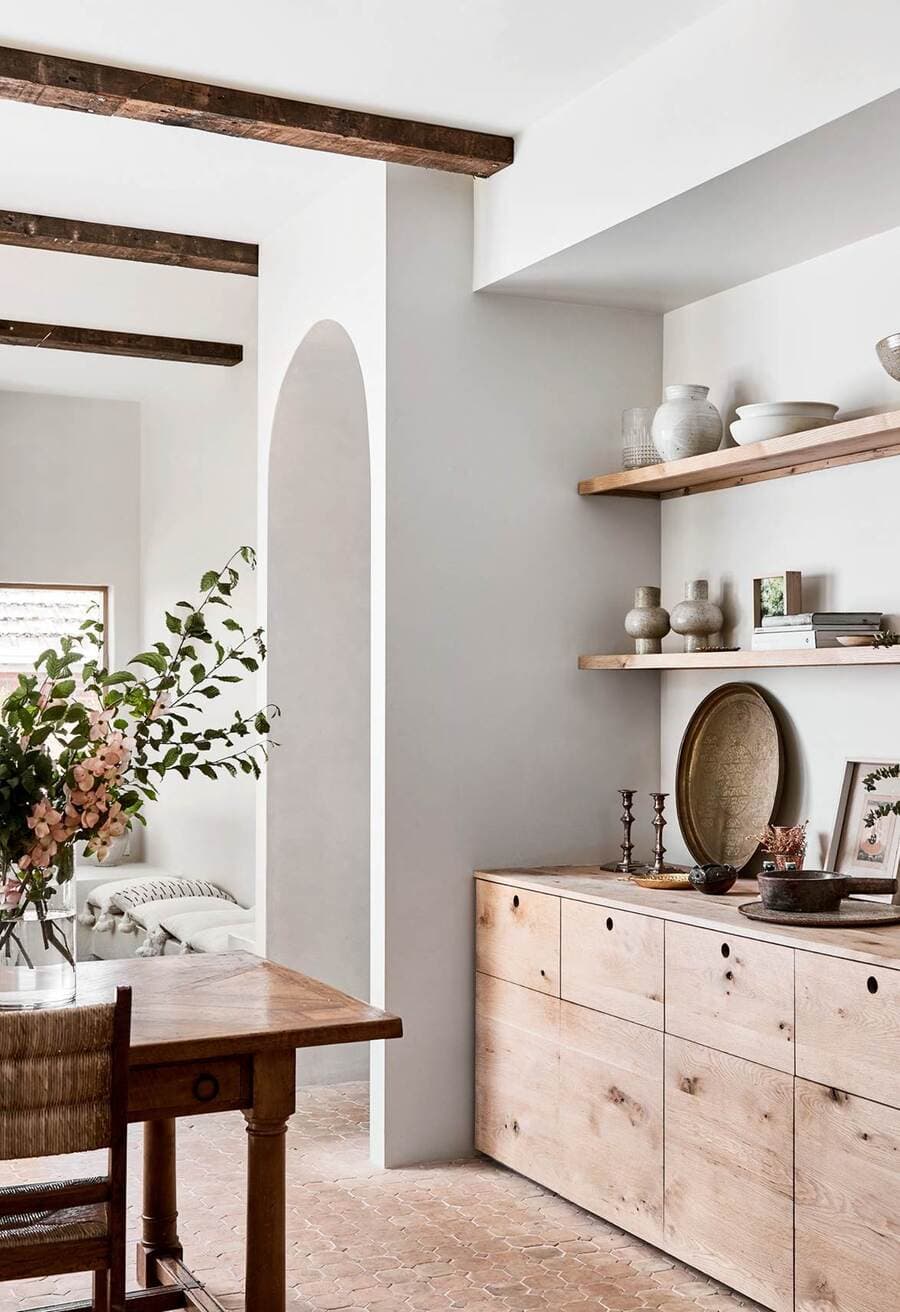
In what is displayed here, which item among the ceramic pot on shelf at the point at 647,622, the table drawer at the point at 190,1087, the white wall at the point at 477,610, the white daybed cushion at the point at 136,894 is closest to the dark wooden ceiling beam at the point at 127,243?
the white wall at the point at 477,610

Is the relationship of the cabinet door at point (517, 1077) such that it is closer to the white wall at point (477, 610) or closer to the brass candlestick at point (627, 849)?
the white wall at point (477, 610)

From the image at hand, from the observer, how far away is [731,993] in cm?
319

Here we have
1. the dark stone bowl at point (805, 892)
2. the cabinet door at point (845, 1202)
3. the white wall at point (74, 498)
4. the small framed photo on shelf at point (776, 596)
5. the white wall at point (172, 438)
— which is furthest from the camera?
the white wall at point (74, 498)

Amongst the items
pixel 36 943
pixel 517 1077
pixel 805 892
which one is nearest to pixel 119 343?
pixel 517 1077

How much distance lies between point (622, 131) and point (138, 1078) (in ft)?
8.07

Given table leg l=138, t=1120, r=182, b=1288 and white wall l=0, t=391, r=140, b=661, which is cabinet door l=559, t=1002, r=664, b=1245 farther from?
white wall l=0, t=391, r=140, b=661

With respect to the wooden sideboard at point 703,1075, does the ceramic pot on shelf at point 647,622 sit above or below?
above

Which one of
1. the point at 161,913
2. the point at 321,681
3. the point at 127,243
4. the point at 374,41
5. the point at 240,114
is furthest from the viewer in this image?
the point at 161,913

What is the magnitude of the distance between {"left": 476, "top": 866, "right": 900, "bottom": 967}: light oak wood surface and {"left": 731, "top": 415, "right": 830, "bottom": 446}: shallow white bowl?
116cm

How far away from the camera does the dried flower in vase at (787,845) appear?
366cm

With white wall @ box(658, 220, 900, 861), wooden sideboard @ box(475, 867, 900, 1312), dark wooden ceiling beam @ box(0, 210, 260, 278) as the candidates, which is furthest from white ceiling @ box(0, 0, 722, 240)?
wooden sideboard @ box(475, 867, 900, 1312)

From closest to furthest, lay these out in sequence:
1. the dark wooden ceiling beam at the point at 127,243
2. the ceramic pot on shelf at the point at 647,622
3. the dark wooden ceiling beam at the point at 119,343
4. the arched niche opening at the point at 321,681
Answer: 1. the ceramic pot on shelf at the point at 647,622
2. the dark wooden ceiling beam at the point at 127,243
3. the arched niche opening at the point at 321,681
4. the dark wooden ceiling beam at the point at 119,343

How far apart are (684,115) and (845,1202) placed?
2350 millimetres

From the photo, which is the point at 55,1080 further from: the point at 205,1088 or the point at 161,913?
the point at 161,913
